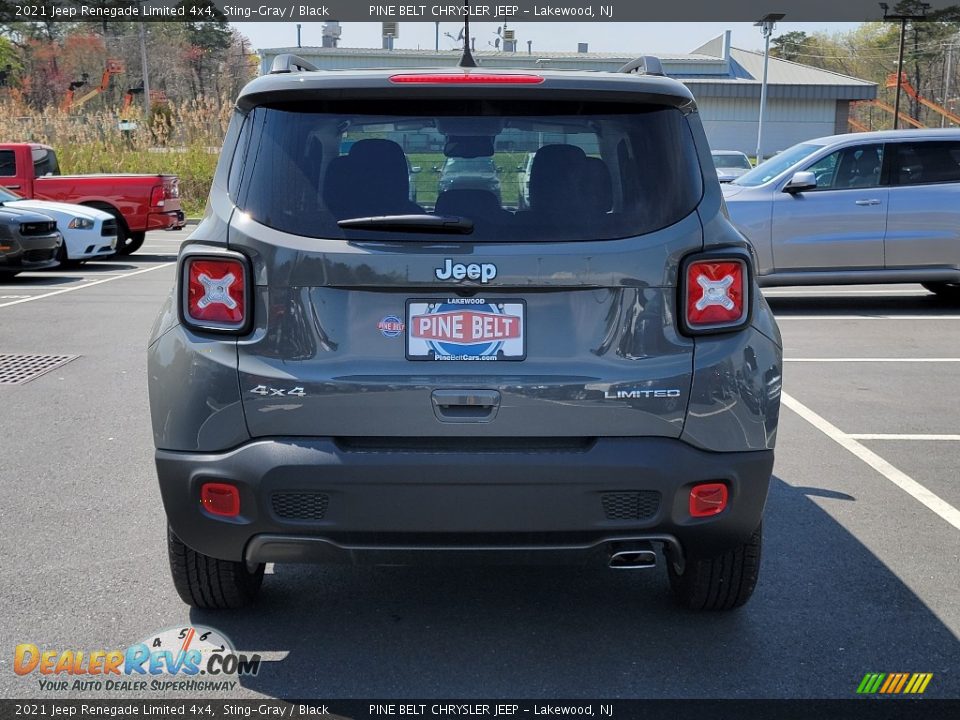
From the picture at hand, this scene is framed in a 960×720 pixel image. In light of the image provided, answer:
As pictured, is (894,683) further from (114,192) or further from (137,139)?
(137,139)

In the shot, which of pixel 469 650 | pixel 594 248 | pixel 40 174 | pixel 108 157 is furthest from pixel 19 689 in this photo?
pixel 108 157

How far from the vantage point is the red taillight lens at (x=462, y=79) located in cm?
332

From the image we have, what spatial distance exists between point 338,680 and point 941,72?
9931 cm

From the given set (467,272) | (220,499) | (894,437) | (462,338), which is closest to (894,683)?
(462,338)

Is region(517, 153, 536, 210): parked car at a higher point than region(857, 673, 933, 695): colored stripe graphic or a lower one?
higher

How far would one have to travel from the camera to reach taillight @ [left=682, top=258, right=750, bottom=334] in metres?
3.33

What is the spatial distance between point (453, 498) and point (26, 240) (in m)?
13.4

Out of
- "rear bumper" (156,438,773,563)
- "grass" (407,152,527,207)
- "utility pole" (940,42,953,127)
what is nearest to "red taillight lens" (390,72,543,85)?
"grass" (407,152,527,207)

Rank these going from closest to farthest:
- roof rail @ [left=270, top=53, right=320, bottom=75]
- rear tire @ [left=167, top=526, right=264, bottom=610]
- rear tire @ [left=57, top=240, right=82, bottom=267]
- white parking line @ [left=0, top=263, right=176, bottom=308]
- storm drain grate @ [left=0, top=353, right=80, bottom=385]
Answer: rear tire @ [left=167, top=526, right=264, bottom=610] < roof rail @ [left=270, top=53, right=320, bottom=75] < storm drain grate @ [left=0, top=353, right=80, bottom=385] < white parking line @ [left=0, top=263, right=176, bottom=308] < rear tire @ [left=57, top=240, right=82, bottom=267]

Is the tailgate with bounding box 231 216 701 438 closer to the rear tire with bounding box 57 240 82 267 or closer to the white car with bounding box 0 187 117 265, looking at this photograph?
the rear tire with bounding box 57 240 82 267

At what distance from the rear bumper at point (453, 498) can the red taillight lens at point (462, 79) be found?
1.08 metres

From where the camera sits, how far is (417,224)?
3252 mm

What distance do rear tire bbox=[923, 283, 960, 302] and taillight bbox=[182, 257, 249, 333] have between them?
1144cm

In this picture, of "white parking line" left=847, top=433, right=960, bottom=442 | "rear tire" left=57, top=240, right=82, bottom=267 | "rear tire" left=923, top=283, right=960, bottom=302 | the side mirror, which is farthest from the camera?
"rear tire" left=57, top=240, right=82, bottom=267
